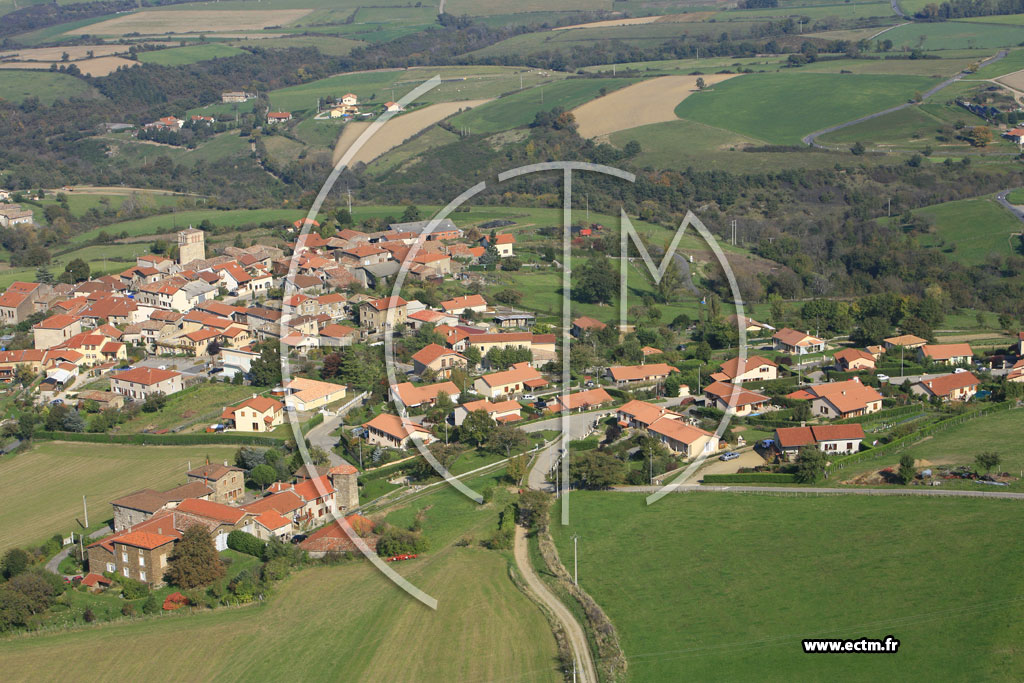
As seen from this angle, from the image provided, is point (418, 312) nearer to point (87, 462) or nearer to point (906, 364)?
point (87, 462)

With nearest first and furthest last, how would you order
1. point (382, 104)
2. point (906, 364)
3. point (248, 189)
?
point (906, 364), point (248, 189), point (382, 104)

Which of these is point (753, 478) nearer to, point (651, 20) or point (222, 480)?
point (222, 480)

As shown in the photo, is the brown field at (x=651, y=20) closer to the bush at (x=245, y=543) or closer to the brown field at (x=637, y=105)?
the brown field at (x=637, y=105)

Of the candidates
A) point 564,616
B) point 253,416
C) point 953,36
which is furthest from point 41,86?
point 564,616

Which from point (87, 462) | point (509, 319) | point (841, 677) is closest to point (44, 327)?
point (87, 462)

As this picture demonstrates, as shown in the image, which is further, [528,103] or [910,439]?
[528,103]

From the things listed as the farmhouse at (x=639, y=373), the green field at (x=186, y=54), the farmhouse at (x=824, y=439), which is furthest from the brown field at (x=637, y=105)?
the farmhouse at (x=824, y=439)

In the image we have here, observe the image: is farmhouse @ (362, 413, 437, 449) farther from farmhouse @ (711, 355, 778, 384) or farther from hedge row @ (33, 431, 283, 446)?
farmhouse @ (711, 355, 778, 384)
